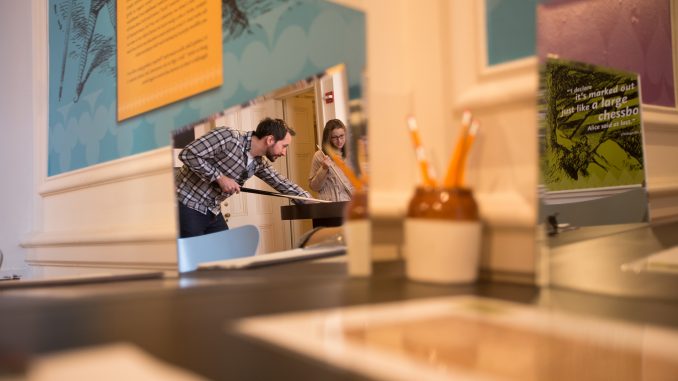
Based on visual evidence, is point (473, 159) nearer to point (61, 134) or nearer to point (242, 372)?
point (242, 372)

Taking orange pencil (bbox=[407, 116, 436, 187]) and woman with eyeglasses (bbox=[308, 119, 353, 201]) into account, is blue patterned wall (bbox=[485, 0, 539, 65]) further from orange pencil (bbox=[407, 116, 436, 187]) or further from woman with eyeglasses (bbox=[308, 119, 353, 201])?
woman with eyeglasses (bbox=[308, 119, 353, 201])

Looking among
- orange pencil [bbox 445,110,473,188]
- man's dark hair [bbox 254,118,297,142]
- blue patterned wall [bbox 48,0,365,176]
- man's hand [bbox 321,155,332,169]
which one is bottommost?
orange pencil [bbox 445,110,473,188]

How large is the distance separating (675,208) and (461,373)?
0.79 metres

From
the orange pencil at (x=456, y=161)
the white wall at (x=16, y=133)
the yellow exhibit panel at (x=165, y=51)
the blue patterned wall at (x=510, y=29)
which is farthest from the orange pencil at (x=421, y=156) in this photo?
the white wall at (x=16, y=133)

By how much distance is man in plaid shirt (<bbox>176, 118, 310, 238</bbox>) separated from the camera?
1138mm

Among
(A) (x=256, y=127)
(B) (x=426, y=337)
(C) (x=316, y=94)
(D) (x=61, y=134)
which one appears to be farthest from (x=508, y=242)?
(D) (x=61, y=134)

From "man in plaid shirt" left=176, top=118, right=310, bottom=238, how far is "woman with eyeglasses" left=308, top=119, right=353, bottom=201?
41 millimetres

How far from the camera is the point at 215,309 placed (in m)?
0.57

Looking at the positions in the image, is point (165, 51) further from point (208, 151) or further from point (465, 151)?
point (465, 151)

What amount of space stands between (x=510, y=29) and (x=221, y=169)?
69cm

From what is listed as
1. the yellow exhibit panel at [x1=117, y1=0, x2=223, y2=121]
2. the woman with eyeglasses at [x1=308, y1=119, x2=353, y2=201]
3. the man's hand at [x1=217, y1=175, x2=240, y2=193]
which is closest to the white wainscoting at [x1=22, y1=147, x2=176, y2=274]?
the yellow exhibit panel at [x1=117, y1=0, x2=223, y2=121]

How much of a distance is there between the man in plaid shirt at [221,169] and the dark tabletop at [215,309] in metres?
0.30

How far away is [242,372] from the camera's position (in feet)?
1.14

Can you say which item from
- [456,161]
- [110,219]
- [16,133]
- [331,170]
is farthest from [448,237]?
[16,133]
